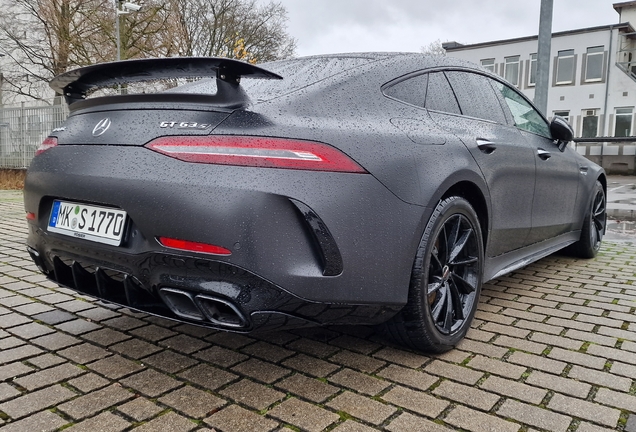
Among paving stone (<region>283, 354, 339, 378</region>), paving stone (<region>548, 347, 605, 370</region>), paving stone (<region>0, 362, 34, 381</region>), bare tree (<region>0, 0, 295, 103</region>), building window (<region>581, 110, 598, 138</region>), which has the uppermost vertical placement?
bare tree (<region>0, 0, 295, 103</region>)

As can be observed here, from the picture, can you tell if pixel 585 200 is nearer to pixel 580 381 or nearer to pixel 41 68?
pixel 580 381

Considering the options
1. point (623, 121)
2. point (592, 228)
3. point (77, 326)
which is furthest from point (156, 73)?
point (623, 121)

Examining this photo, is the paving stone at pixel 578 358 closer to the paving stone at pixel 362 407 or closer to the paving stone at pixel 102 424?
the paving stone at pixel 362 407

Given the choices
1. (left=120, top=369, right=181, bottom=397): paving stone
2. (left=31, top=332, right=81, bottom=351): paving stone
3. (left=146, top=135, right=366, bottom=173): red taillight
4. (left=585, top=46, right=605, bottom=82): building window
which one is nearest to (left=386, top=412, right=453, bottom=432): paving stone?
(left=120, top=369, right=181, bottom=397): paving stone

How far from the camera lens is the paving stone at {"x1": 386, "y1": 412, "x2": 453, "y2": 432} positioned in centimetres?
192

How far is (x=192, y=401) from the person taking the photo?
210 centimetres

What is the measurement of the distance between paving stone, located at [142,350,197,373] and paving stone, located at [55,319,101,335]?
0.56 metres

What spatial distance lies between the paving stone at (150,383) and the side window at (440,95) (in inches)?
66.5

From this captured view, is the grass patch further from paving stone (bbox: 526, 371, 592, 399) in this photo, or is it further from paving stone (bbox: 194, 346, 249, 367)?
paving stone (bbox: 526, 371, 592, 399)

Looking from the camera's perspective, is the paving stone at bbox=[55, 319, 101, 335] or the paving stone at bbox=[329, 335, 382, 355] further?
the paving stone at bbox=[55, 319, 101, 335]

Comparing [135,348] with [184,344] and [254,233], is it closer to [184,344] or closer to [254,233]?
[184,344]

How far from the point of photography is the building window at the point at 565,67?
31422 millimetres

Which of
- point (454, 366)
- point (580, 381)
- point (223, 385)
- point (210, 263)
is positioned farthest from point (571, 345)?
point (210, 263)

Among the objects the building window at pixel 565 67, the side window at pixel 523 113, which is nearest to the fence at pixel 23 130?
the side window at pixel 523 113
